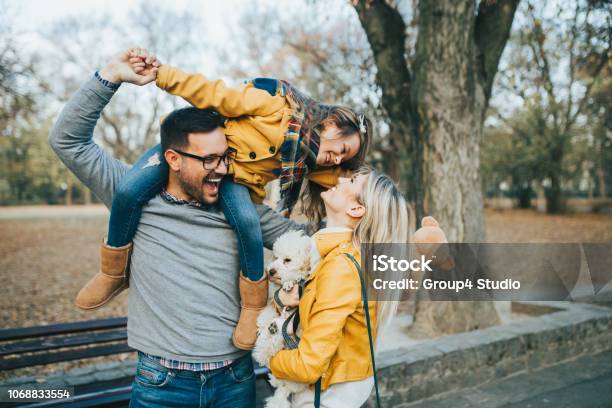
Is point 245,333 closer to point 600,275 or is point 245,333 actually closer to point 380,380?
point 380,380

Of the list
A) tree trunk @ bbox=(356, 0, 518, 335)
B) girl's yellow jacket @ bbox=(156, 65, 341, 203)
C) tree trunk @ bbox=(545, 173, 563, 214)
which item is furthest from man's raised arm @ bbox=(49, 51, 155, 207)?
tree trunk @ bbox=(545, 173, 563, 214)

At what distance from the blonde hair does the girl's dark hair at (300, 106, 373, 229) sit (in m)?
0.37

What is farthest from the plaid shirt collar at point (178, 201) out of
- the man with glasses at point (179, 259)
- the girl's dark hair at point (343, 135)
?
the girl's dark hair at point (343, 135)

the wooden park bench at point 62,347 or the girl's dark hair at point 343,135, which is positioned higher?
the girl's dark hair at point 343,135

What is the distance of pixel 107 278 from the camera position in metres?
2.05

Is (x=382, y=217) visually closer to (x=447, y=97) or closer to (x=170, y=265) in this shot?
(x=170, y=265)

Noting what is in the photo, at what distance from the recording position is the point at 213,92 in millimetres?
2088

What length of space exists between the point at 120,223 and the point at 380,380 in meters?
2.73

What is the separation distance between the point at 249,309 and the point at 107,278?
2.03ft

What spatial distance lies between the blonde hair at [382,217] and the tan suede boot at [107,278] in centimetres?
99

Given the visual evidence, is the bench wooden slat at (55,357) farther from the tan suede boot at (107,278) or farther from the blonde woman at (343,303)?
the blonde woman at (343,303)

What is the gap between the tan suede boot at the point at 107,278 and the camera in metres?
1.99

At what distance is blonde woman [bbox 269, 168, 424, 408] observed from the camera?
1870mm

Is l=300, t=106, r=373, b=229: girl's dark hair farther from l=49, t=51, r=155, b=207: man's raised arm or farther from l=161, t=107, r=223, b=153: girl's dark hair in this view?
l=49, t=51, r=155, b=207: man's raised arm
